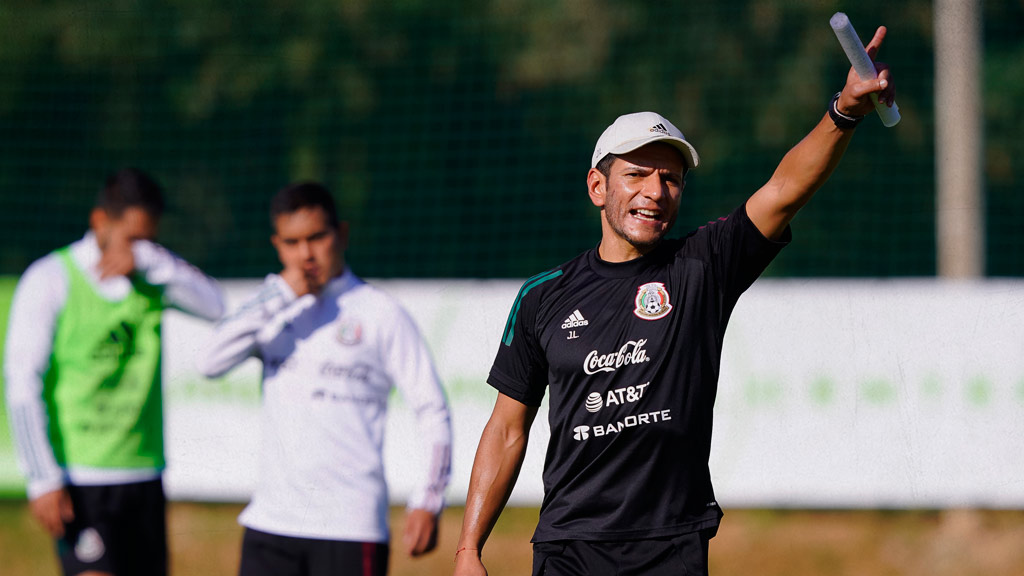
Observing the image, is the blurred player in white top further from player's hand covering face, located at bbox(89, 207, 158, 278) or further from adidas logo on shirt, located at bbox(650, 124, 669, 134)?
adidas logo on shirt, located at bbox(650, 124, 669, 134)

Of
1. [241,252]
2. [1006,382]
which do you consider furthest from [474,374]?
[241,252]

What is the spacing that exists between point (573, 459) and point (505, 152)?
13.2m

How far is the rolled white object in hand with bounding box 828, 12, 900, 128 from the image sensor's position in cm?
287

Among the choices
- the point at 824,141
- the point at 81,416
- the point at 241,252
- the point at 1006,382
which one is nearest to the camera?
the point at 824,141

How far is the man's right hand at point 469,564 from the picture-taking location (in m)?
3.48

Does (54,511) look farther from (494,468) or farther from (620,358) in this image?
(620,358)

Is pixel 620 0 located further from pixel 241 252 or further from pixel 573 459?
pixel 573 459

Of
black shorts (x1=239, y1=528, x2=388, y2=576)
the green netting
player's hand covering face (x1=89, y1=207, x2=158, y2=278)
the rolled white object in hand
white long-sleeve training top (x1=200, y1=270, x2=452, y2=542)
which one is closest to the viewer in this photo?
the rolled white object in hand

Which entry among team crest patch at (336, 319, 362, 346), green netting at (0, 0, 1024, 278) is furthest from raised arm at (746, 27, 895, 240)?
green netting at (0, 0, 1024, 278)

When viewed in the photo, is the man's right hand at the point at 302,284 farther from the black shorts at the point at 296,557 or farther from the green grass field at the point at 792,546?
the green grass field at the point at 792,546

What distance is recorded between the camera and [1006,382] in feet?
24.7

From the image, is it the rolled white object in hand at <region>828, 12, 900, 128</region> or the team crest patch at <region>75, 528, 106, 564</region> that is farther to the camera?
the team crest patch at <region>75, 528, 106, 564</region>

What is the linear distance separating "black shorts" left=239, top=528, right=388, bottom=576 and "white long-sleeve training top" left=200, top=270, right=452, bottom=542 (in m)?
0.04

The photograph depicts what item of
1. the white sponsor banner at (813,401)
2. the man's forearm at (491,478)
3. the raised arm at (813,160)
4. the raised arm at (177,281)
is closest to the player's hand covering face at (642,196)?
the raised arm at (813,160)
